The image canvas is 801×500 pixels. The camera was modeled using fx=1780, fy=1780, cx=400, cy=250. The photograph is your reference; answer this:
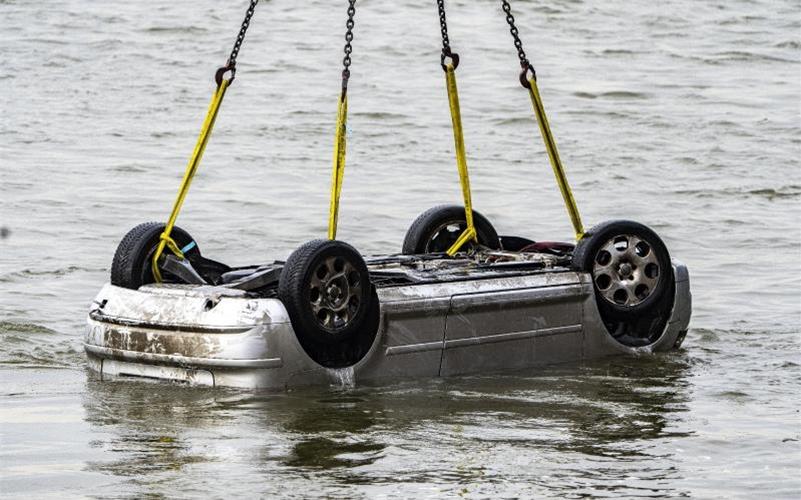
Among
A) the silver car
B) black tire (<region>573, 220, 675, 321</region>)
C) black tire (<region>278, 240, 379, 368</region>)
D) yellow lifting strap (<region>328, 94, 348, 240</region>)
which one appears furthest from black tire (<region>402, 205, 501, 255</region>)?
black tire (<region>278, 240, 379, 368</region>)

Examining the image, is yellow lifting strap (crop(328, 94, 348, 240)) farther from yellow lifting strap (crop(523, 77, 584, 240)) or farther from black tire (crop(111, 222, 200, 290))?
yellow lifting strap (crop(523, 77, 584, 240))

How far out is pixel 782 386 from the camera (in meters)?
11.2

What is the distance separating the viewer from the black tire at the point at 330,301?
32.4 feet

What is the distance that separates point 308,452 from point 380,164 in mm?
13394

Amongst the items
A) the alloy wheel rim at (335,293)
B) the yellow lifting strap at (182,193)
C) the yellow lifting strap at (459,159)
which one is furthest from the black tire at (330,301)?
the yellow lifting strap at (459,159)

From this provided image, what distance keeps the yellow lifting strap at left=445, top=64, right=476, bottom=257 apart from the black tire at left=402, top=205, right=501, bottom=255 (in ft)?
0.33

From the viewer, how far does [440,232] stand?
1230cm

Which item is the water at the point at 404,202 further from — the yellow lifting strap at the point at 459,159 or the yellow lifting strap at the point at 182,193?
the yellow lifting strap at the point at 459,159

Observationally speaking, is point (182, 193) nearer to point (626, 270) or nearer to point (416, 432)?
point (416, 432)

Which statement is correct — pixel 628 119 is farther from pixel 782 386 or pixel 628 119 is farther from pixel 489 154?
pixel 782 386

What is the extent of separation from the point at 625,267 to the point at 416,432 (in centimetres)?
272

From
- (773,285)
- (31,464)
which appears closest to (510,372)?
(31,464)

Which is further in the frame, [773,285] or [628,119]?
[628,119]

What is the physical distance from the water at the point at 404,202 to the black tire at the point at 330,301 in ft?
0.96
